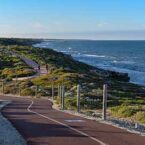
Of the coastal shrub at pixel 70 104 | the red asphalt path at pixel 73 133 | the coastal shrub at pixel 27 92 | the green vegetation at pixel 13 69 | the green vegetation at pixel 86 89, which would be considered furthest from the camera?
the green vegetation at pixel 13 69

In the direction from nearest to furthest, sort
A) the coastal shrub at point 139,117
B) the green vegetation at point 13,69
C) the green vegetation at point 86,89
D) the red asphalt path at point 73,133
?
the red asphalt path at point 73,133 → the coastal shrub at point 139,117 → the green vegetation at point 86,89 → the green vegetation at point 13,69

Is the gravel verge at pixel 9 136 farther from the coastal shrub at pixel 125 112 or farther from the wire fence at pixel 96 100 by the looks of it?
the coastal shrub at pixel 125 112

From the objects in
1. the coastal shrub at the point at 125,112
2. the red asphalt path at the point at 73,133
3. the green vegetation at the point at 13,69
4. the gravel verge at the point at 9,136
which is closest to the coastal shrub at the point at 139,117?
the coastal shrub at the point at 125,112

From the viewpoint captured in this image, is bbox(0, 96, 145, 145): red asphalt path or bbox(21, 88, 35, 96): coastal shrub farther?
bbox(21, 88, 35, 96): coastal shrub

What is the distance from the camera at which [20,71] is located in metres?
71.4

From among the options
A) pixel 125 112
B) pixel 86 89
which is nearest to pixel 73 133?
pixel 125 112

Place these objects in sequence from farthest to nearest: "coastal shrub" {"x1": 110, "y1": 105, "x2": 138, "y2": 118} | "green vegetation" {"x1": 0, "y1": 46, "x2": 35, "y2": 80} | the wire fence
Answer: "green vegetation" {"x1": 0, "y1": 46, "x2": 35, "y2": 80}
"coastal shrub" {"x1": 110, "y1": 105, "x2": 138, "y2": 118}
the wire fence

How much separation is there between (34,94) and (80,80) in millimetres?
6579

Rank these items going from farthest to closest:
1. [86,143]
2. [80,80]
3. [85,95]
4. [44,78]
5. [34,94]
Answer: [44,78]
[80,80]
[34,94]
[85,95]
[86,143]

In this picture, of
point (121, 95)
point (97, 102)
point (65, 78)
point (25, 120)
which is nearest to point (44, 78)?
point (65, 78)

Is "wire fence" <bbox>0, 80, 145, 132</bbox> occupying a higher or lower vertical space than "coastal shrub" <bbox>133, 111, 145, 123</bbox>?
lower

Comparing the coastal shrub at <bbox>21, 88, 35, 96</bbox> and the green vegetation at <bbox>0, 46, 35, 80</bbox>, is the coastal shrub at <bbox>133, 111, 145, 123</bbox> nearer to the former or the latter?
the coastal shrub at <bbox>21, 88, 35, 96</bbox>

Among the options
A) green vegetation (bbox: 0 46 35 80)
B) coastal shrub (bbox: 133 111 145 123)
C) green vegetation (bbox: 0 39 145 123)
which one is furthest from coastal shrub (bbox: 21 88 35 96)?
coastal shrub (bbox: 133 111 145 123)

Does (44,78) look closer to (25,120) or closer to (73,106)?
(73,106)
